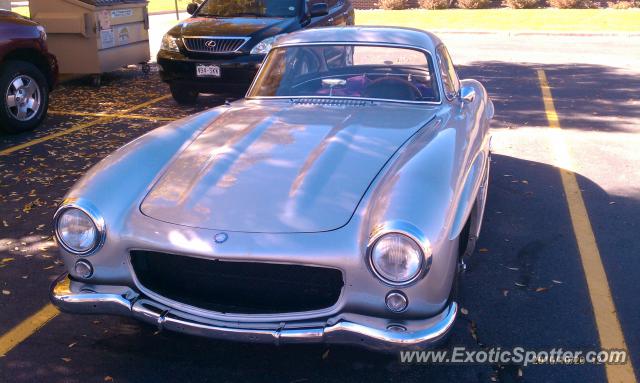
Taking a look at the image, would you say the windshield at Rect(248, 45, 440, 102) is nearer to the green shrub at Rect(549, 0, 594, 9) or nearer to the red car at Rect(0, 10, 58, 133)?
the red car at Rect(0, 10, 58, 133)

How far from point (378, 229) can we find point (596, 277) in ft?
6.91

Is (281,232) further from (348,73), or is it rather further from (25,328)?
(348,73)

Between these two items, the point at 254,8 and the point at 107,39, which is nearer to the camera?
the point at 254,8

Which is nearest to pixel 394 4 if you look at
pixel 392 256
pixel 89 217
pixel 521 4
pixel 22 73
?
pixel 521 4

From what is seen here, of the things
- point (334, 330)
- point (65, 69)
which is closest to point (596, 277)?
point (334, 330)

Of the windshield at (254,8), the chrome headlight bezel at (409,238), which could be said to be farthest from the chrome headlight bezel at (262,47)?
the chrome headlight bezel at (409,238)

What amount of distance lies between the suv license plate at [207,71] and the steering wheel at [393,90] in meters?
4.43

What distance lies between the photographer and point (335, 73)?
5168mm

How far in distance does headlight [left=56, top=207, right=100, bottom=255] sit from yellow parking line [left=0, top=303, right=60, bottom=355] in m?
0.72

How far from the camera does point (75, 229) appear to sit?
3.30m

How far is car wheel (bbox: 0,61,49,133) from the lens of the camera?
25.3 ft

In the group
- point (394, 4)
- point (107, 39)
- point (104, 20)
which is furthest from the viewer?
point (394, 4)

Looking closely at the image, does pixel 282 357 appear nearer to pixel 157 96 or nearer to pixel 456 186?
pixel 456 186

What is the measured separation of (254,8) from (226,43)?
43.1 inches
